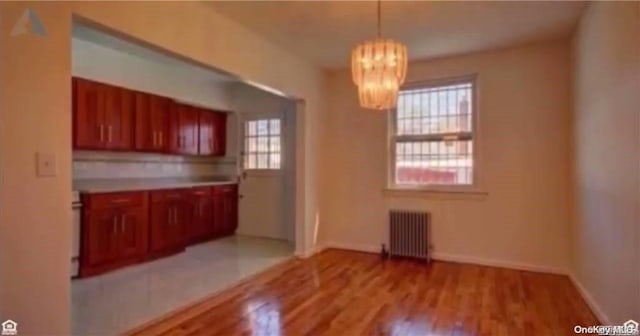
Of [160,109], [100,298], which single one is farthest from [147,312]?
[160,109]

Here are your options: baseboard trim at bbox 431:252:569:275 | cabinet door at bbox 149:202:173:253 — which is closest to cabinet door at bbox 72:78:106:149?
cabinet door at bbox 149:202:173:253

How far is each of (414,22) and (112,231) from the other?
12.0 feet

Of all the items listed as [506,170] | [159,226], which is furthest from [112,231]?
[506,170]

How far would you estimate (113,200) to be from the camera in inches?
153

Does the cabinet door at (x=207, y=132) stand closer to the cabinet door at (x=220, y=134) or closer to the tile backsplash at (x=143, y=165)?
the cabinet door at (x=220, y=134)

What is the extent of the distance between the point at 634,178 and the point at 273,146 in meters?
4.58

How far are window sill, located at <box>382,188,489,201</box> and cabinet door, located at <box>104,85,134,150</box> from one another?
10.6 feet

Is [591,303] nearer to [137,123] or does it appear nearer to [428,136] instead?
[428,136]

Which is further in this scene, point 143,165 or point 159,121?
point 143,165

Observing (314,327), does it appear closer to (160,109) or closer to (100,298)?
(100,298)

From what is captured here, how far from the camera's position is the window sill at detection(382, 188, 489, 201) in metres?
4.32

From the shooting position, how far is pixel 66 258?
6.91 feet

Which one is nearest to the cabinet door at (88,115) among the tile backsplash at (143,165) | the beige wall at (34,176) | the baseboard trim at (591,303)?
the tile backsplash at (143,165)

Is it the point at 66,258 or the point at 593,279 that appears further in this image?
the point at 593,279
